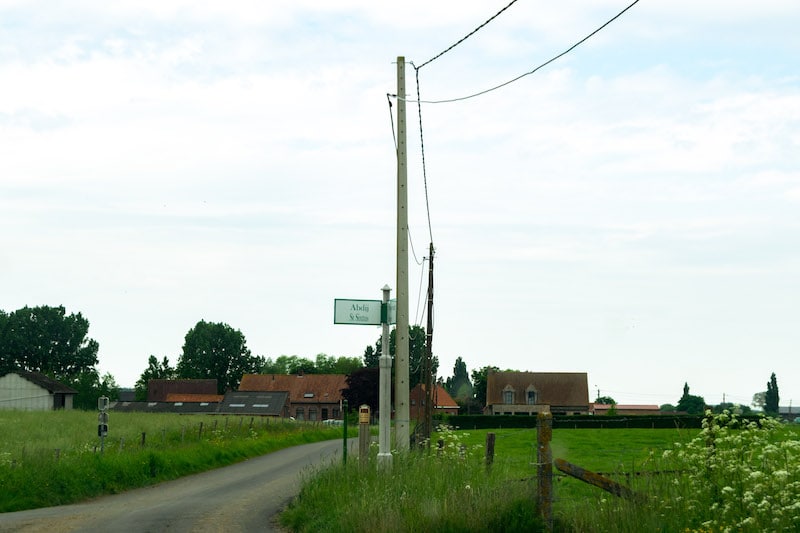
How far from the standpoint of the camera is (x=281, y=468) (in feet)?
99.1

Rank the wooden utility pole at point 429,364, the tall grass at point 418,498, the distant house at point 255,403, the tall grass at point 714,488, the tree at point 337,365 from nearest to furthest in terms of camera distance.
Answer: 1. the tall grass at point 714,488
2. the tall grass at point 418,498
3. the wooden utility pole at point 429,364
4. the distant house at point 255,403
5. the tree at point 337,365

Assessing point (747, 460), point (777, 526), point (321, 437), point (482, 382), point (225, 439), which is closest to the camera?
point (777, 526)

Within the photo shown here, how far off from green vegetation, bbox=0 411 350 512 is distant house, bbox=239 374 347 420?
7666 centimetres

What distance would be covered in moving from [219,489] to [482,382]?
103m

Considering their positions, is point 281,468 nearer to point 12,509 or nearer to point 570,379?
point 12,509

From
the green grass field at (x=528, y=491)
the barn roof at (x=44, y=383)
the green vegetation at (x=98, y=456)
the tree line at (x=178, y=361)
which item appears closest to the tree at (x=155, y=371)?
the tree line at (x=178, y=361)

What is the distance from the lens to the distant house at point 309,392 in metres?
121

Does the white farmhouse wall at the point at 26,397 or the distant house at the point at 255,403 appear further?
the distant house at the point at 255,403

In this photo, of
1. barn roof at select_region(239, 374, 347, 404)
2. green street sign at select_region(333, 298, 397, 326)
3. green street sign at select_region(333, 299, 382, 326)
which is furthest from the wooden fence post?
barn roof at select_region(239, 374, 347, 404)

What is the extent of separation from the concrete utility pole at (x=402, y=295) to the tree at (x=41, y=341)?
123 m

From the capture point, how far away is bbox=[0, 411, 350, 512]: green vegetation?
21.4m

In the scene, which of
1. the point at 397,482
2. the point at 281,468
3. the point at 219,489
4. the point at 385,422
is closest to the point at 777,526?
the point at 397,482

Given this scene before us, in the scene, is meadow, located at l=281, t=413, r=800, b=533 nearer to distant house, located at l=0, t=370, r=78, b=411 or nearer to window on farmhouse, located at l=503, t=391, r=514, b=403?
distant house, located at l=0, t=370, r=78, b=411

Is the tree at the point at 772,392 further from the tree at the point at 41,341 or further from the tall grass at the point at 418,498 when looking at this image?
the tall grass at the point at 418,498
